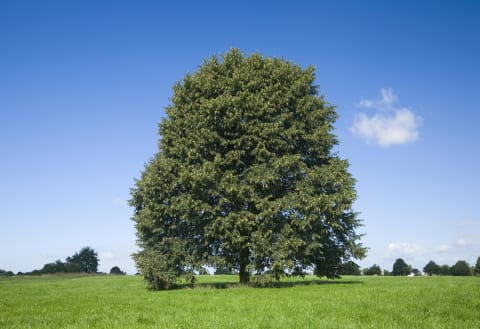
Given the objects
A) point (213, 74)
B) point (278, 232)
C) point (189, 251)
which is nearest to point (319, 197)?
point (278, 232)

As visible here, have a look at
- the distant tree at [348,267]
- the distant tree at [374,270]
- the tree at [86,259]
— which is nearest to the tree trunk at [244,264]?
the distant tree at [348,267]

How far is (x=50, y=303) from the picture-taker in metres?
22.6

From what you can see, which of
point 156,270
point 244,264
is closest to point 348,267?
point 244,264

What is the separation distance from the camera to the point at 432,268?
9781 centimetres

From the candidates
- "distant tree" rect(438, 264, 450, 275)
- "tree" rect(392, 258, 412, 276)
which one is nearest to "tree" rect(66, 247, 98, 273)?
"tree" rect(392, 258, 412, 276)

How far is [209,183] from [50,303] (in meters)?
13.0

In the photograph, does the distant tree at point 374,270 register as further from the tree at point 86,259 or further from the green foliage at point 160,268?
the tree at point 86,259

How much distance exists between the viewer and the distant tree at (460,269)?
85719 millimetres

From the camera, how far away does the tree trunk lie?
3274cm

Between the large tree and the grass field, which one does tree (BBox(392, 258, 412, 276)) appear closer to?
the large tree

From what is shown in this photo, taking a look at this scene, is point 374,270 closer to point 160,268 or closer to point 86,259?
point 160,268

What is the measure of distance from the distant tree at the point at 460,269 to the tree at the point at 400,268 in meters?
13.2

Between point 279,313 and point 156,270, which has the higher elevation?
point 156,270

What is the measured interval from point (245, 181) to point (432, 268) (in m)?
82.4
